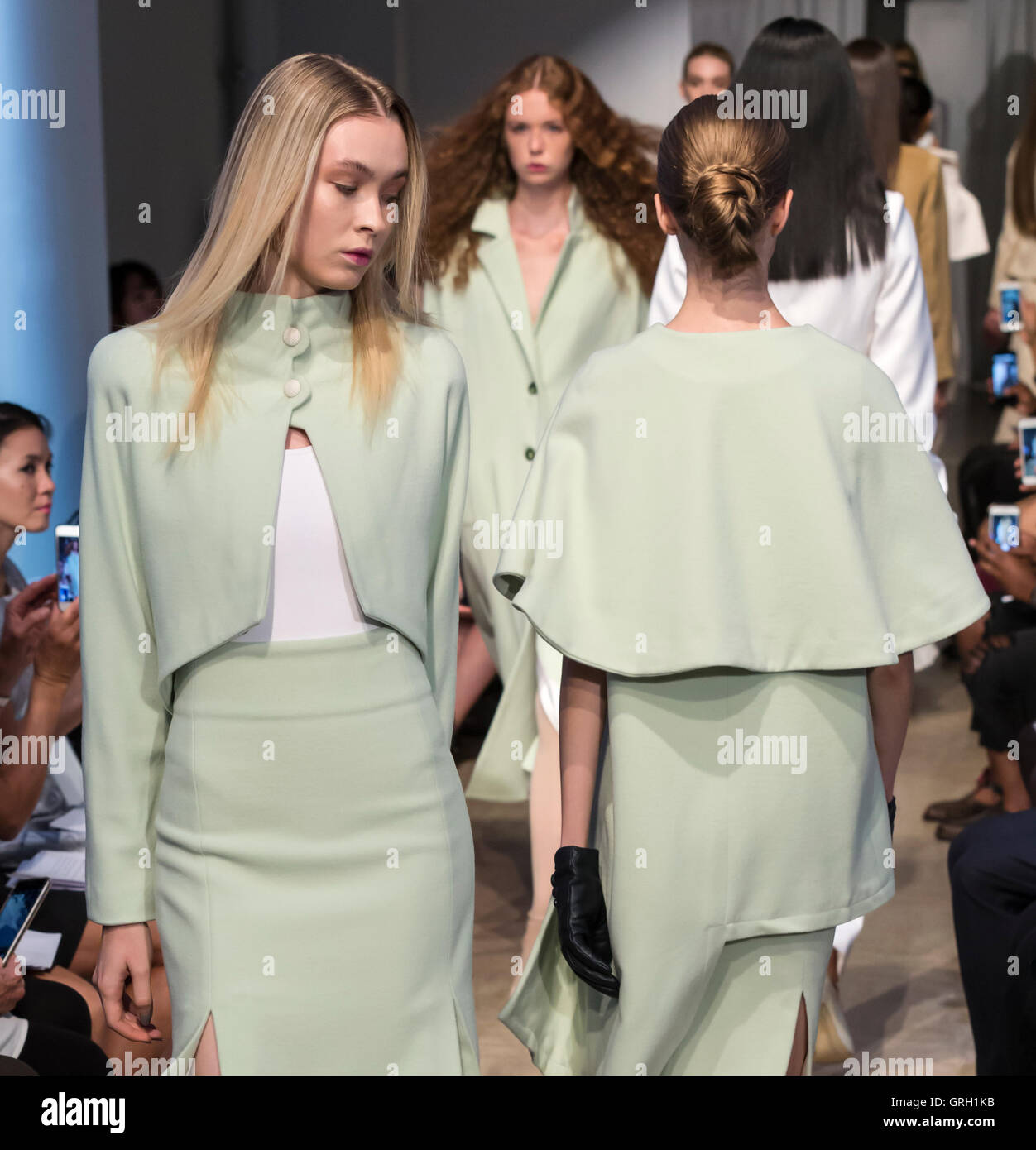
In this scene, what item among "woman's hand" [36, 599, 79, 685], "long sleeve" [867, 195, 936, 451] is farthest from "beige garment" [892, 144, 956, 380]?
"woman's hand" [36, 599, 79, 685]

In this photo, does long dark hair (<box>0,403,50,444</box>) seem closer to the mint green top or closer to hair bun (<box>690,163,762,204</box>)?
the mint green top

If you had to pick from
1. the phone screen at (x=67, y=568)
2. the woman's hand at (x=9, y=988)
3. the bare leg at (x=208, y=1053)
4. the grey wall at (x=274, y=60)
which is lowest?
the woman's hand at (x=9, y=988)

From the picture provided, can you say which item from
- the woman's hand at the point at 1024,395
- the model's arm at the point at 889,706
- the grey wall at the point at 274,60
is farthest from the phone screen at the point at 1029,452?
the grey wall at the point at 274,60

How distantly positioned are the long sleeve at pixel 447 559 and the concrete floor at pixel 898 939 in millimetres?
Answer: 1569

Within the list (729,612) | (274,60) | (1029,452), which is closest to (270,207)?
(729,612)

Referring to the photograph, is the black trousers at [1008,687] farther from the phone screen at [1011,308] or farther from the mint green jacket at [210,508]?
→ the mint green jacket at [210,508]

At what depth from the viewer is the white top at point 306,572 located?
6.78 ft

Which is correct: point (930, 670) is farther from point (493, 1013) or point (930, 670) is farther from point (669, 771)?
point (669, 771)

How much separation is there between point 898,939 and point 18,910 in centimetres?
219

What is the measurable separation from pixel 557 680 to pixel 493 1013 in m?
0.74

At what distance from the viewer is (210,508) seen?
6.73ft

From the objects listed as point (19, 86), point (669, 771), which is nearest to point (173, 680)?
point (669, 771)

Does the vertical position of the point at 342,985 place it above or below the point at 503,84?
below
